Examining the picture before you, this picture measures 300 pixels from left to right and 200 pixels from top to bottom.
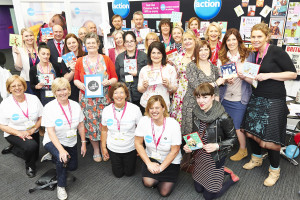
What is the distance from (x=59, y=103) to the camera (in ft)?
8.63

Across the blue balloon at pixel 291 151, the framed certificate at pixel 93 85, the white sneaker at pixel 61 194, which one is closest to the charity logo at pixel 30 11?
the framed certificate at pixel 93 85

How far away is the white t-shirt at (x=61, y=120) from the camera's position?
101 inches

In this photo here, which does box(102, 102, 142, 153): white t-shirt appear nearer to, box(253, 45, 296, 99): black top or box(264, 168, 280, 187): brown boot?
box(253, 45, 296, 99): black top

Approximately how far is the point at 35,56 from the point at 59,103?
1346 millimetres

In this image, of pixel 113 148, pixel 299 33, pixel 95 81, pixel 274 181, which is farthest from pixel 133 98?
pixel 299 33

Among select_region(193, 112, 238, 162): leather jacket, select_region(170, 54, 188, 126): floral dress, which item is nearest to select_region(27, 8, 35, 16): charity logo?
select_region(170, 54, 188, 126): floral dress

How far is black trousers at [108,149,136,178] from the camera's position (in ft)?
9.06

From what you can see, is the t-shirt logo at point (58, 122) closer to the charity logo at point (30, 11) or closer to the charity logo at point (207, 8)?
the charity logo at point (207, 8)

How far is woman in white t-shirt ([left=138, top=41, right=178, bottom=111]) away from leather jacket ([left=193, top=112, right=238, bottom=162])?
81cm

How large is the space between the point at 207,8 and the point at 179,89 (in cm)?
227

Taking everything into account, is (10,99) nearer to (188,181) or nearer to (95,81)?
(95,81)

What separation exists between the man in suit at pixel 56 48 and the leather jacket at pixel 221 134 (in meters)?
2.44

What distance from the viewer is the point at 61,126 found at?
2.62m

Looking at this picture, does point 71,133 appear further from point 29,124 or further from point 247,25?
point 247,25
